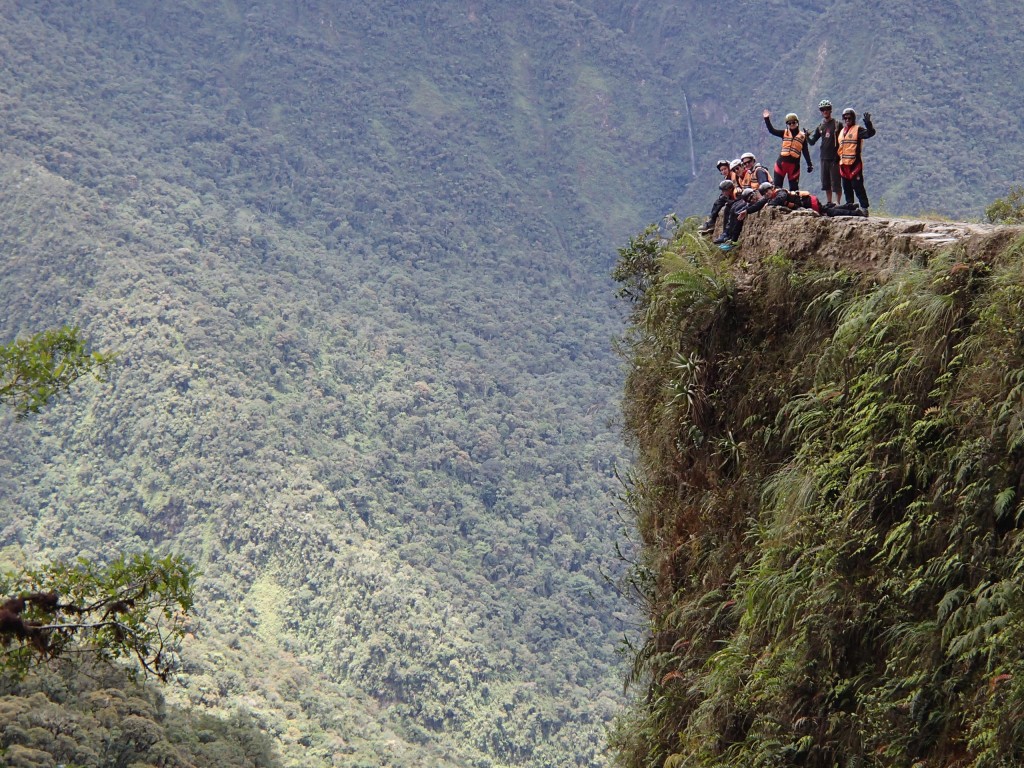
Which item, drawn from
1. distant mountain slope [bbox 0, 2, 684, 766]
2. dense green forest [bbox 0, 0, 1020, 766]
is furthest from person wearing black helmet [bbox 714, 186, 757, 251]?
distant mountain slope [bbox 0, 2, 684, 766]

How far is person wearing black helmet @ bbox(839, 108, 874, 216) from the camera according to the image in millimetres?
10727

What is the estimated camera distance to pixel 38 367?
845 centimetres

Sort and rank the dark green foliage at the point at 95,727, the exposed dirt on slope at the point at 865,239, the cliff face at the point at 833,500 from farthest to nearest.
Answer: the dark green foliage at the point at 95,727
the exposed dirt on slope at the point at 865,239
the cliff face at the point at 833,500

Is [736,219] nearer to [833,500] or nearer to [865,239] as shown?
[865,239]

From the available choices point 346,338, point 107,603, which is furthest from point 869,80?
point 107,603

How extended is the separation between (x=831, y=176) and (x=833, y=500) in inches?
222

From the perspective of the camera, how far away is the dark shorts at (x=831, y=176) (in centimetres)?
1141

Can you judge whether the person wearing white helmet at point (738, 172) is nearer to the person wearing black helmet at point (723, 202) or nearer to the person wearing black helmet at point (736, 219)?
the person wearing black helmet at point (723, 202)

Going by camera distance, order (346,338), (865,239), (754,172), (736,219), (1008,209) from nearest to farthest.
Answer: (865,239) → (736,219) → (1008,209) → (754,172) → (346,338)

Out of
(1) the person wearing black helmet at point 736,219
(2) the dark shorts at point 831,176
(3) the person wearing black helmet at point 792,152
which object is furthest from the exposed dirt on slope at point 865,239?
(3) the person wearing black helmet at point 792,152

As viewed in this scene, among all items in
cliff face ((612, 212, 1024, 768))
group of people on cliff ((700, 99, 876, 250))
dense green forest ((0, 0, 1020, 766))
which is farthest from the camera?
dense green forest ((0, 0, 1020, 766))

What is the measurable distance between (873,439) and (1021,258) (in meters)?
1.29

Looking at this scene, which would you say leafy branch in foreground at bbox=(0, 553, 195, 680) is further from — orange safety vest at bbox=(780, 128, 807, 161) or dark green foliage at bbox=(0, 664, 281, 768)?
orange safety vest at bbox=(780, 128, 807, 161)

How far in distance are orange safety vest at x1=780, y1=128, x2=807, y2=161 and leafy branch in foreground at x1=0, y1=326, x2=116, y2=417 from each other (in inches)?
283
